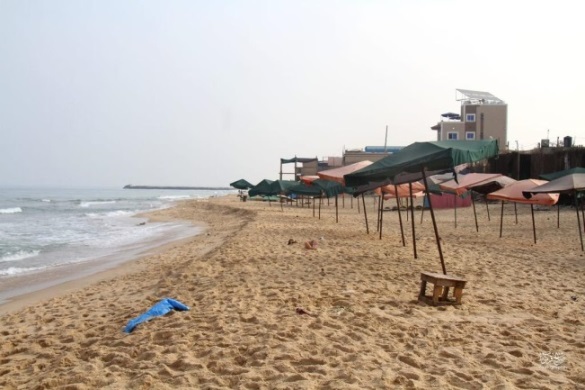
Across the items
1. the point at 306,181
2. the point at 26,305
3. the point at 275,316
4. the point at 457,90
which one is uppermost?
the point at 457,90

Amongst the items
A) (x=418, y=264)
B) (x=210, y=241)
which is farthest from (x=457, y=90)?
(x=418, y=264)

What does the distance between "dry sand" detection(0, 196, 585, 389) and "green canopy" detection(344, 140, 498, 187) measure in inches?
65.4

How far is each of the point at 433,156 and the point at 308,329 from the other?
3.45m

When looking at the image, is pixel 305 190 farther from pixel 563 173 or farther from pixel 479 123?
pixel 479 123

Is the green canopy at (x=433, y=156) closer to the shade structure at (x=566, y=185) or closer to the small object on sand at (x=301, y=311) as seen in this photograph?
the small object on sand at (x=301, y=311)

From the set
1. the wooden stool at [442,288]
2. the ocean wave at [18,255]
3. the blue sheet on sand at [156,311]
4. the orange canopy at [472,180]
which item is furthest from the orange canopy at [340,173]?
the ocean wave at [18,255]

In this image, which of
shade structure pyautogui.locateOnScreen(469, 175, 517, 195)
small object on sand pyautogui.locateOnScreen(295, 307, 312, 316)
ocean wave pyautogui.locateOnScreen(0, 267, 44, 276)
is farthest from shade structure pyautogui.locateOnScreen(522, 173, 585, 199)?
ocean wave pyautogui.locateOnScreen(0, 267, 44, 276)

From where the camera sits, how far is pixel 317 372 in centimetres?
394

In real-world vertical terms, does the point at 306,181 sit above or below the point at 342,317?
above

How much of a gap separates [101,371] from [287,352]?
1.51 meters

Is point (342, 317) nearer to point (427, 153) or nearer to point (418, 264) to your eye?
point (427, 153)

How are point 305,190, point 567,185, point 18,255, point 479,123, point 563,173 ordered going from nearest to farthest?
point 567,185 → point 563,173 → point 18,255 → point 305,190 → point 479,123

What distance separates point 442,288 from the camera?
6301 mm

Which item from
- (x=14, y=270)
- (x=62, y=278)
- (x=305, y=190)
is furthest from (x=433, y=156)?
(x=305, y=190)
